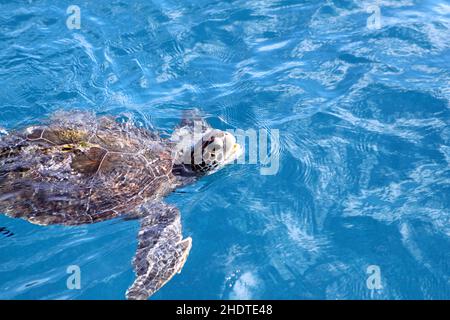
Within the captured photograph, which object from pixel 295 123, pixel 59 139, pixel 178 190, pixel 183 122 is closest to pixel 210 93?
pixel 183 122

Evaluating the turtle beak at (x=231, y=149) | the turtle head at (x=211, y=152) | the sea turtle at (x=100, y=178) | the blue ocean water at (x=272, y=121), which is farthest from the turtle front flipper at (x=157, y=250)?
the turtle beak at (x=231, y=149)

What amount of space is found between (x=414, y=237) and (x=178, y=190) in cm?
304

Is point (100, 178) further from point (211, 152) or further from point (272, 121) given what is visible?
point (272, 121)

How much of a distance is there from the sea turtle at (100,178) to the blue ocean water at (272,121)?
0.72ft

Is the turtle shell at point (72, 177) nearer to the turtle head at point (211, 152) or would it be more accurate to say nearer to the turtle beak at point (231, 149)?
the turtle head at point (211, 152)

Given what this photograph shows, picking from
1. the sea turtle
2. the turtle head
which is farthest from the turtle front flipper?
the turtle head

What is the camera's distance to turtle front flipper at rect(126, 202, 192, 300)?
4578mm

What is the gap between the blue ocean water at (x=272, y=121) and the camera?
16.1ft

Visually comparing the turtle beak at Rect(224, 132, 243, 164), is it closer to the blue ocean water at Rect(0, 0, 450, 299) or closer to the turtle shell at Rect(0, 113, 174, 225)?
the blue ocean water at Rect(0, 0, 450, 299)

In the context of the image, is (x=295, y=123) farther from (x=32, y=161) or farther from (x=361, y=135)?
(x=32, y=161)

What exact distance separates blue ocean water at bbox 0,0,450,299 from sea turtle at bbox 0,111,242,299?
0.72 feet

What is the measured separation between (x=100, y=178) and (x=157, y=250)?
1224 mm

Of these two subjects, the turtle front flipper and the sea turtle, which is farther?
the sea turtle

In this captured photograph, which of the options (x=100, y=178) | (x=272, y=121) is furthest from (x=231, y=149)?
(x=100, y=178)
